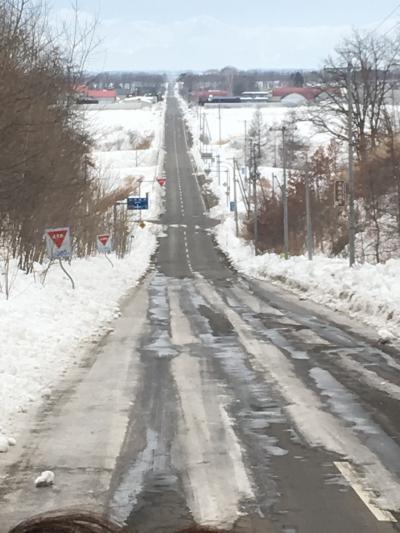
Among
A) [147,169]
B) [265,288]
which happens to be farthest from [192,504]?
[147,169]

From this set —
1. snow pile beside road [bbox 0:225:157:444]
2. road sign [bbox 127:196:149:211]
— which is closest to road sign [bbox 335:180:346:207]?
snow pile beside road [bbox 0:225:157:444]

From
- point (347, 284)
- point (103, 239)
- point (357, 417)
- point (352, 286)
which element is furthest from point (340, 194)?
point (357, 417)

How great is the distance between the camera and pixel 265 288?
3716 cm

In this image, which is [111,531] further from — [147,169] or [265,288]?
[147,169]

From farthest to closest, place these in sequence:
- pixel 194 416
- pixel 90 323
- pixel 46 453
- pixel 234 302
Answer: pixel 234 302 < pixel 90 323 < pixel 194 416 < pixel 46 453

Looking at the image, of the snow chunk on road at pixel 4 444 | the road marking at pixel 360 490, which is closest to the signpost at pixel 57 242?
the snow chunk on road at pixel 4 444

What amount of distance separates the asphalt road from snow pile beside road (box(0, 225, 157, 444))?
15.0 inches

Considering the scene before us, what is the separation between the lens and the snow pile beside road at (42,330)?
11.2 metres

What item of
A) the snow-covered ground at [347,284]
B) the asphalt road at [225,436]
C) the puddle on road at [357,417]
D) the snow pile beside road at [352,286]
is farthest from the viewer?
the snow pile beside road at [352,286]

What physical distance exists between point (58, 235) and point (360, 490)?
20.3 meters

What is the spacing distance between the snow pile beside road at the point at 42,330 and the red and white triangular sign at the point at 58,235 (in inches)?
53.8

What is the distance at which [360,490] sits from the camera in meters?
6.88

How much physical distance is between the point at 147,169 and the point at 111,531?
135m

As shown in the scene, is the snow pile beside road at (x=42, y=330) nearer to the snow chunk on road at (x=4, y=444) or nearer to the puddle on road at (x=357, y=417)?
the snow chunk on road at (x=4, y=444)
